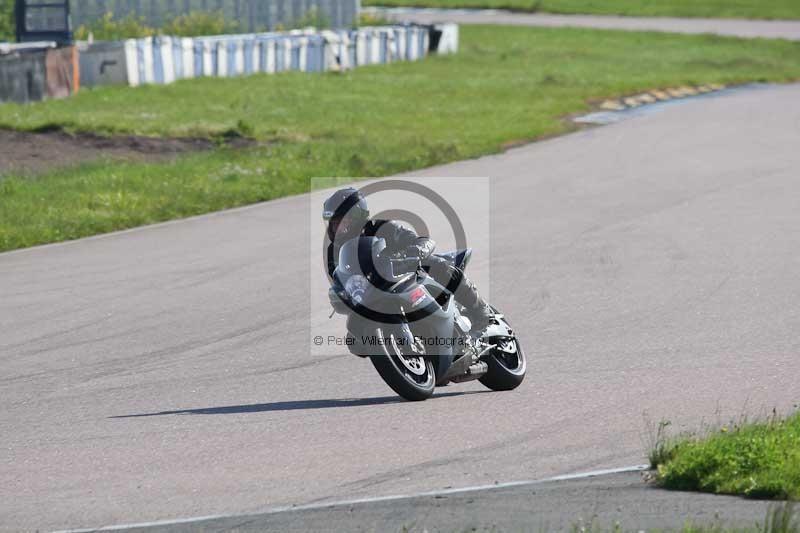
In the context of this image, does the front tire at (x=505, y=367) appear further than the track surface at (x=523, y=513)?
Yes

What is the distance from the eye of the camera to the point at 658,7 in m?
58.8

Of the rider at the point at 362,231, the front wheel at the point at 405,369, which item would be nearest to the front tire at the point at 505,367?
the front wheel at the point at 405,369

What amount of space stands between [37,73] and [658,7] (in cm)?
3669

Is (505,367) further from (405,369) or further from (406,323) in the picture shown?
(406,323)

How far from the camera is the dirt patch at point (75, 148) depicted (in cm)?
2180

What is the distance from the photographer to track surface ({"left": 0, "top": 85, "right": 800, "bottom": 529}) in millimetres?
8031

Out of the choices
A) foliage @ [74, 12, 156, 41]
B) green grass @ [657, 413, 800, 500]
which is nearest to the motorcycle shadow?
green grass @ [657, 413, 800, 500]

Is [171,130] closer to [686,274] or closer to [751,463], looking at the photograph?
[686,274]

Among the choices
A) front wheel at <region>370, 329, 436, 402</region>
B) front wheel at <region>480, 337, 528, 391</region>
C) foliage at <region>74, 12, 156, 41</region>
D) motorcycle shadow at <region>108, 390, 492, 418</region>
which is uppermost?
foliage at <region>74, 12, 156, 41</region>

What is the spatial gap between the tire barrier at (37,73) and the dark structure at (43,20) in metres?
2.91

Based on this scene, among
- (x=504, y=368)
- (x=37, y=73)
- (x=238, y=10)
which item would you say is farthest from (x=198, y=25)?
(x=504, y=368)

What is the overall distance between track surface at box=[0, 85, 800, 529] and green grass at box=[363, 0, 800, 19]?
36866 millimetres

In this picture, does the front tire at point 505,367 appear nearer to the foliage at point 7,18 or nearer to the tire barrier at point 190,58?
the tire barrier at point 190,58

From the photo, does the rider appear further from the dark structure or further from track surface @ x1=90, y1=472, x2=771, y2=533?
the dark structure
